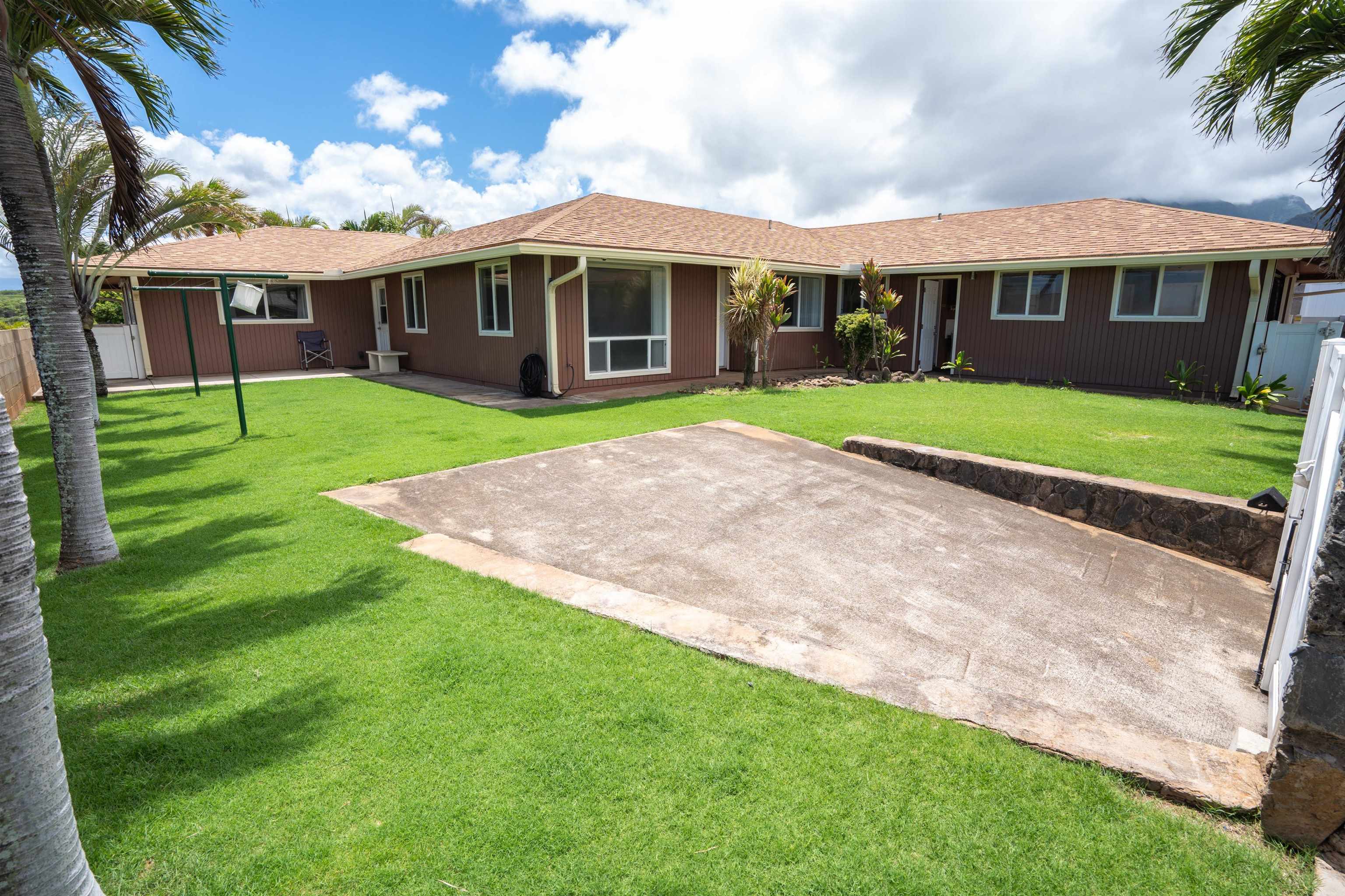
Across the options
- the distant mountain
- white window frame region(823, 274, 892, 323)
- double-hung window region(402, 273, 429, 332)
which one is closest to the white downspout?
double-hung window region(402, 273, 429, 332)

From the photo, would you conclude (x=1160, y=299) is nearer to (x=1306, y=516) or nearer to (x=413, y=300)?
(x=1306, y=516)

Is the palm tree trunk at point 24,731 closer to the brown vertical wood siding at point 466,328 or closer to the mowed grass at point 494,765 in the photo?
the mowed grass at point 494,765

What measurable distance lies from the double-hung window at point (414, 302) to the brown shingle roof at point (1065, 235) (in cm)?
1133

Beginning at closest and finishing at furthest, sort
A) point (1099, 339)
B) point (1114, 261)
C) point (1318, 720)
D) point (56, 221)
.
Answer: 1. point (1318, 720)
2. point (56, 221)
3. point (1114, 261)
4. point (1099, 339)

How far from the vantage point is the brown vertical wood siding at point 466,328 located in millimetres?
11891

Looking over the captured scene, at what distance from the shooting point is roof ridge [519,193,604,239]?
443 inches

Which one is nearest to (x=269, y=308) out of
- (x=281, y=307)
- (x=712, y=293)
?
(x=281, y=307)

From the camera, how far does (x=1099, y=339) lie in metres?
13.7

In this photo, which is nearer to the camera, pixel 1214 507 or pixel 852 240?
pixel 1214 507

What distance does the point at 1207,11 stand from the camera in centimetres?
737

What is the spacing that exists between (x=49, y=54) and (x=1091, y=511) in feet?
40.6

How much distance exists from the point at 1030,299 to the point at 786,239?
6243 millimetres

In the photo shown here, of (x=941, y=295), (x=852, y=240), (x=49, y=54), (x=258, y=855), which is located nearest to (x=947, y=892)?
(x=258, y=855)

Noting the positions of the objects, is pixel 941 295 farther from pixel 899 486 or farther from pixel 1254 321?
pixel 899 486
